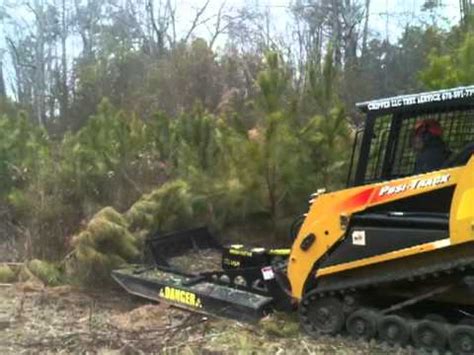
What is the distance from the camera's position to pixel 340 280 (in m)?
5.76

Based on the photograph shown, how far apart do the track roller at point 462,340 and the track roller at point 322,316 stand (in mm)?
914

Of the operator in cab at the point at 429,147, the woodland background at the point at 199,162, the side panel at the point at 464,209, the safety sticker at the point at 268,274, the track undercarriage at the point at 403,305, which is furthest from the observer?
the woodland background at the point at 199,162

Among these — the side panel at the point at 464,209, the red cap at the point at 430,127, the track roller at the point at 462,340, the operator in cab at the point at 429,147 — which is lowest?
the track roller at the point at 462,340

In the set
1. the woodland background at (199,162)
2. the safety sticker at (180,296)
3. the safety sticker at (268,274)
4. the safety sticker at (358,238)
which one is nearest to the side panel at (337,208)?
the safety sticker at (358,238)

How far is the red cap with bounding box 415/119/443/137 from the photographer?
5496mm

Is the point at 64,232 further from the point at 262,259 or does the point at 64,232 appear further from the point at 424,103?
the point at 424,103

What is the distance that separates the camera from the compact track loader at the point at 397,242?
518 cm

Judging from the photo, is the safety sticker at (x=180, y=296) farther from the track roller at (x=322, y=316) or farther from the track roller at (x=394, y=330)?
the track roller at (x=394, y=330)

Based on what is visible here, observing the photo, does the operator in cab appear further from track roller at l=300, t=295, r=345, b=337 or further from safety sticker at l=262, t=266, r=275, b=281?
safety sticker at l=262, t=266, r=275, b=281

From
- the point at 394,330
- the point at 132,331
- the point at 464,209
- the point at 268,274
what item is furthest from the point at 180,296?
the point at 464,209

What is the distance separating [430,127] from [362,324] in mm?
1604

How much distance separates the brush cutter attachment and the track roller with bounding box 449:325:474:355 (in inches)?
64.4

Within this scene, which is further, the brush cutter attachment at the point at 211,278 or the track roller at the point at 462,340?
the brush cutter attachment at the point at 211,278

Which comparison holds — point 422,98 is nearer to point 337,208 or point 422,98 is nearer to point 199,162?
point 337,208
